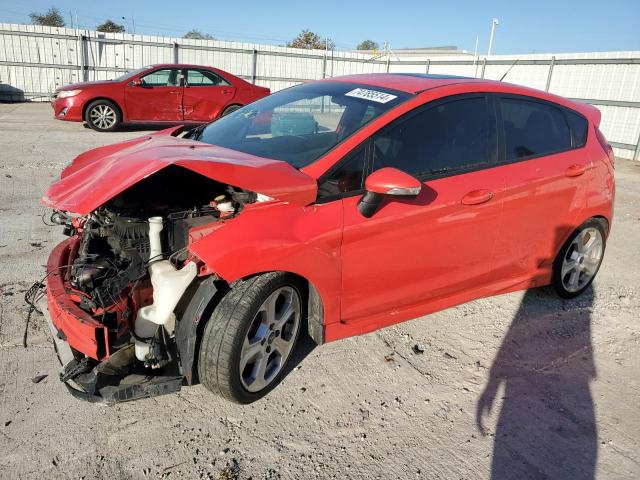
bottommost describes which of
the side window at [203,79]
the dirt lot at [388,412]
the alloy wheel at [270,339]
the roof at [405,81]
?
the dirt lot at [388,412]

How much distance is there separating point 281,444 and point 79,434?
998 millimetres

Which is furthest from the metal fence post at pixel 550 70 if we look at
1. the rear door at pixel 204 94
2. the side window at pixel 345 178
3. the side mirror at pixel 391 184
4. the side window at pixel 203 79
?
the side mirror at pixel 391 184

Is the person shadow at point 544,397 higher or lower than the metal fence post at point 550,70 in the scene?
lower

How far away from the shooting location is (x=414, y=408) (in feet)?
9.44

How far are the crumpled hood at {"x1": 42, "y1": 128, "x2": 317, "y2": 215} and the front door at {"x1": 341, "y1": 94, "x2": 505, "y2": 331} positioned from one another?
0.37m

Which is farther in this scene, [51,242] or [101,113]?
[101,113]

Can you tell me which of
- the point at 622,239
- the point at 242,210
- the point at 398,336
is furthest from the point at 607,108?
the point at 242,210

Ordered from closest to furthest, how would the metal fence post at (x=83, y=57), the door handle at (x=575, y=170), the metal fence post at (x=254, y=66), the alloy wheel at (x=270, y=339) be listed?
the alloy wheel at (x=270, y=339)
the door handle at (x=575, y=170)
the metal fence post at (x=83, y=57)
the metal fence post at (x=254, y=66)

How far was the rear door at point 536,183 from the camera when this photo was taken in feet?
11.6

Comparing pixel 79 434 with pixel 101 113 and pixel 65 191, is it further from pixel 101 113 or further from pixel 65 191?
pixel 101 113

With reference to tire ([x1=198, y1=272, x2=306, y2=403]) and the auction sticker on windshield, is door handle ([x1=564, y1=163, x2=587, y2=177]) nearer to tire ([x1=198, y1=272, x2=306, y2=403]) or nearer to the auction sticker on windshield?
the auction sticker on windshield

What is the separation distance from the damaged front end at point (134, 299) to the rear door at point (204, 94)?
9.87 metres

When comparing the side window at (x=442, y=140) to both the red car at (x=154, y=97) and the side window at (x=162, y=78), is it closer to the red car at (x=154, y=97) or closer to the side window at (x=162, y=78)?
the red car at (x=154, y=97)

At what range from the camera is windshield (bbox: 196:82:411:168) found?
122 inches
